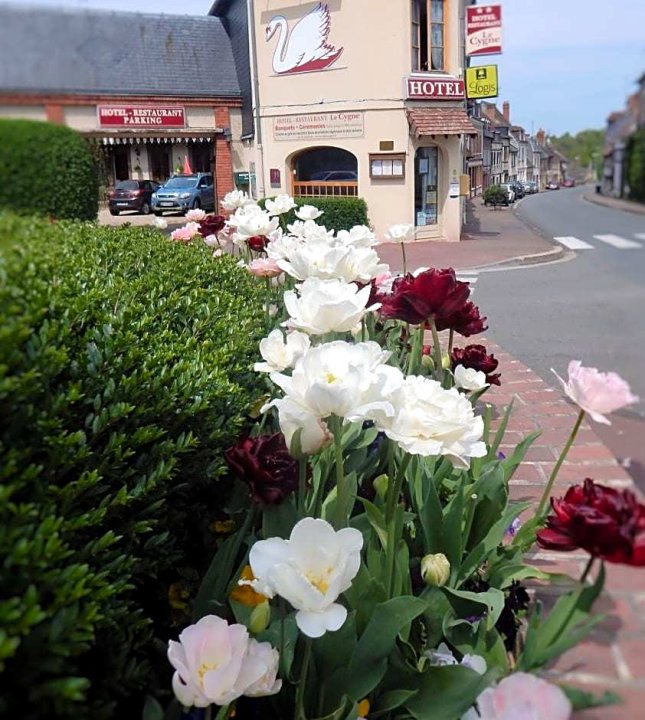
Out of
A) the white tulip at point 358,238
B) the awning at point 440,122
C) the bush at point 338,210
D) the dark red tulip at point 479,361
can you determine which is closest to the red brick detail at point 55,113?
the awning at point 440,122

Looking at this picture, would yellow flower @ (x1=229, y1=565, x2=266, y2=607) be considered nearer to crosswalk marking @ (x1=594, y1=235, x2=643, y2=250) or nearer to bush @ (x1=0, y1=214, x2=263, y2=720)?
bush @ (x1=0, y1=214, x2=263, y2=720)

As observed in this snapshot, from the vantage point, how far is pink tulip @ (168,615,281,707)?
842 millimetres

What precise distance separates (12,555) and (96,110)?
0.43 meters

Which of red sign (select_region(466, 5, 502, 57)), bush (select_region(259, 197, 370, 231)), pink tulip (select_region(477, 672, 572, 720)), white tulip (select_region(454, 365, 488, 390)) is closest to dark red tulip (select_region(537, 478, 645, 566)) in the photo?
pink tulip (select_region(477, 672, 572, 720))

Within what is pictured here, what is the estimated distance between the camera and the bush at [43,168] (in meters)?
0.50

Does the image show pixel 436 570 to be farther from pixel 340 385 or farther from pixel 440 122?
pixel 440 122

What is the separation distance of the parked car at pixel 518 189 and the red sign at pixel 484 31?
21 centimetres

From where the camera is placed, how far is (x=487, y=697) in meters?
0.76

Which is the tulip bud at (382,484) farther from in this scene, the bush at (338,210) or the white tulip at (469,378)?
the bush at (338,210)

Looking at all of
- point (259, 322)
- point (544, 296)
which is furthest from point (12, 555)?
point (259, 322)

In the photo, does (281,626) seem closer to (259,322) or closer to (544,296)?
(544,296)

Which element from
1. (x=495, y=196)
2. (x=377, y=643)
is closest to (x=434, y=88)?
(x=495, y=196)

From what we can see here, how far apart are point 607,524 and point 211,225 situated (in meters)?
1.96

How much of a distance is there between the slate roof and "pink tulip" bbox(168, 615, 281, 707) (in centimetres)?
63
